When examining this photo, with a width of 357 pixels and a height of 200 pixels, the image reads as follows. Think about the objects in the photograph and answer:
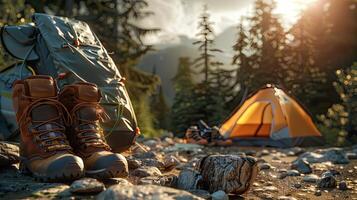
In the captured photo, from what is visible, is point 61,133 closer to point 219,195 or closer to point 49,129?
point 49,129

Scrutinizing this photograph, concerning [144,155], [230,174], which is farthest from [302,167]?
[230,174]

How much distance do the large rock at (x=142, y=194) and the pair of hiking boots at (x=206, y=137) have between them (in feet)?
24.4

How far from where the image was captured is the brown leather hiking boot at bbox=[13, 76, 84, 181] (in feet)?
9.33

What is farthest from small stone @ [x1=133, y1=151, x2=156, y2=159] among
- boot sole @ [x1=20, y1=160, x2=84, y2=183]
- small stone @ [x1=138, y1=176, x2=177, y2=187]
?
boot sole @ [x1=20, y1=160, x2=84, y2=183]

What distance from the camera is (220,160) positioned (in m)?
3.02

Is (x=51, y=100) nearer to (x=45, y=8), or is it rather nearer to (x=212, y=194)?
(x=212, y=194)

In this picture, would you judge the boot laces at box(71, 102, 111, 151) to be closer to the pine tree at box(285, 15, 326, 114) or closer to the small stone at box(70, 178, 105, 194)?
the small stone at box(70, 178, 105, 194)

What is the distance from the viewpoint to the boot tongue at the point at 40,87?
2955 millimetres

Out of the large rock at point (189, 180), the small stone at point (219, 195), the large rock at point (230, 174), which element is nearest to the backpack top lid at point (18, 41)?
the large rock at point (189, 180)

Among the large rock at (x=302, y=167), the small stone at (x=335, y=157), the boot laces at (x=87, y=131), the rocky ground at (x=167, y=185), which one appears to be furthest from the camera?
→ the small stone at (x=335, y=157)

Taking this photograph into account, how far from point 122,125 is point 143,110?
1460 cm

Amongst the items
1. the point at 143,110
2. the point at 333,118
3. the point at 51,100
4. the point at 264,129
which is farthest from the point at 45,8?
the point at 51,100

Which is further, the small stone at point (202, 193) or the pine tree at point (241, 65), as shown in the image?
the pine tree at point (241, 65)

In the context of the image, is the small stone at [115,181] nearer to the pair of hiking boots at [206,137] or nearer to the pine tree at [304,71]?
the pair of hiking boots at [206,137]
